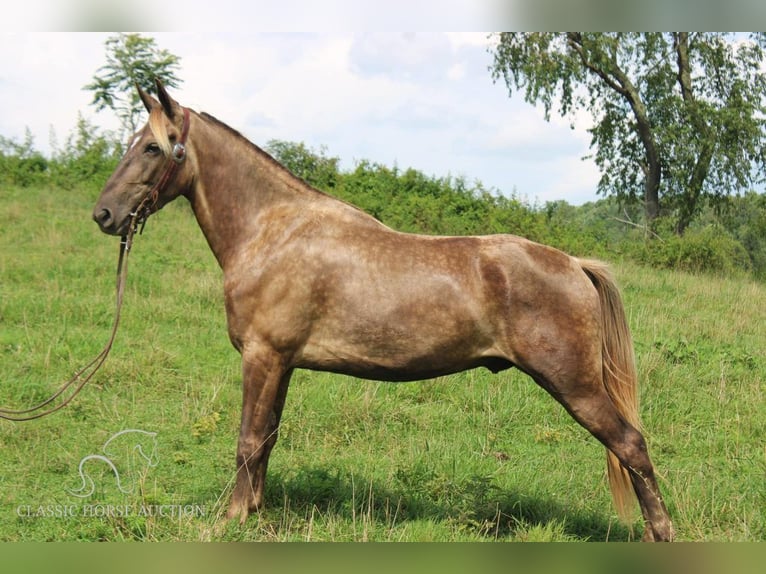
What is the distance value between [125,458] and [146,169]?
2635mm

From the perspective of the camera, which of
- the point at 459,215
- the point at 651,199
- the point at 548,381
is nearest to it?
the point at 548,381

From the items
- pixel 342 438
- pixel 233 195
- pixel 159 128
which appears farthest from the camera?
pixel 342 438

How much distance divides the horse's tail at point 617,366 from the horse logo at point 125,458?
3.18 meters

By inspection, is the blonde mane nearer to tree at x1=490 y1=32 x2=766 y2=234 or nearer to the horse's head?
the horse's head

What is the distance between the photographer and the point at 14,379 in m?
6.62

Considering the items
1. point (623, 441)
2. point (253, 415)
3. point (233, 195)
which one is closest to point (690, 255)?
point (623, 441)

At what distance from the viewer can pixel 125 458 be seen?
543 centimetres

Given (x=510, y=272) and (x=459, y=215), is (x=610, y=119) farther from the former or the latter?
(x=510, y=272)

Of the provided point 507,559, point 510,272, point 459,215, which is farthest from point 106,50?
point 507,559

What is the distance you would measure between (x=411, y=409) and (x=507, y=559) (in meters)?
3.72

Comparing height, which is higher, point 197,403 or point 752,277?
point 752,277

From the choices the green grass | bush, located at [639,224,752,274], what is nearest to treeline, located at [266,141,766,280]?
bush, located at [639,224,752,274]

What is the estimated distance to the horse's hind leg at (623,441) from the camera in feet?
12.6

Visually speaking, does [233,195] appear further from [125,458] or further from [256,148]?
[125,458]
